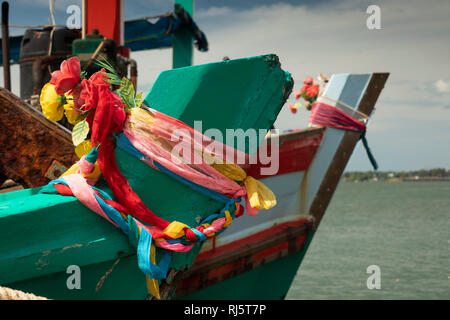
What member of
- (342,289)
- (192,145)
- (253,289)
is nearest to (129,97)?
(192,145)

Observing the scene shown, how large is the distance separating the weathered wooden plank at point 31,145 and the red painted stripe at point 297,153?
1819 mm

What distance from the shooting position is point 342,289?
11.0 m

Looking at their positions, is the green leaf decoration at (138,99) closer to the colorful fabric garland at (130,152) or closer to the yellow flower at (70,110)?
the colorful fabric garland at (130,152)

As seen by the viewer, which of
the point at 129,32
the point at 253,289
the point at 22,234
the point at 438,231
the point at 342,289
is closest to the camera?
the point at 22,234

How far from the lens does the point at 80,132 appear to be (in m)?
1.80

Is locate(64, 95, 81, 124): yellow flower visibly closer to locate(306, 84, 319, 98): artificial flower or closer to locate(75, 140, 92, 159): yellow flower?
locate(75, 140, 92, 159): yellow flower

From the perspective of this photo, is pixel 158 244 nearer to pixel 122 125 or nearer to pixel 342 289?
pixel 122 125

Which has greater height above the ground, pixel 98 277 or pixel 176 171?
pixel 176 171

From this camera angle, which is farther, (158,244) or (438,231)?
(438,231)

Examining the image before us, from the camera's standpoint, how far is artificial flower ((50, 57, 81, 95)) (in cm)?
180

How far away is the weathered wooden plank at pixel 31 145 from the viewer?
228cm

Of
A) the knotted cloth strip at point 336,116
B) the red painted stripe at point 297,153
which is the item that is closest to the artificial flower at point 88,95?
the red painted stripe at point 297,153

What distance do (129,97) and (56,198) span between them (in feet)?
1.67

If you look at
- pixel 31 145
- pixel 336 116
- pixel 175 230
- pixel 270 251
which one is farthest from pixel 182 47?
pixel 175 230
